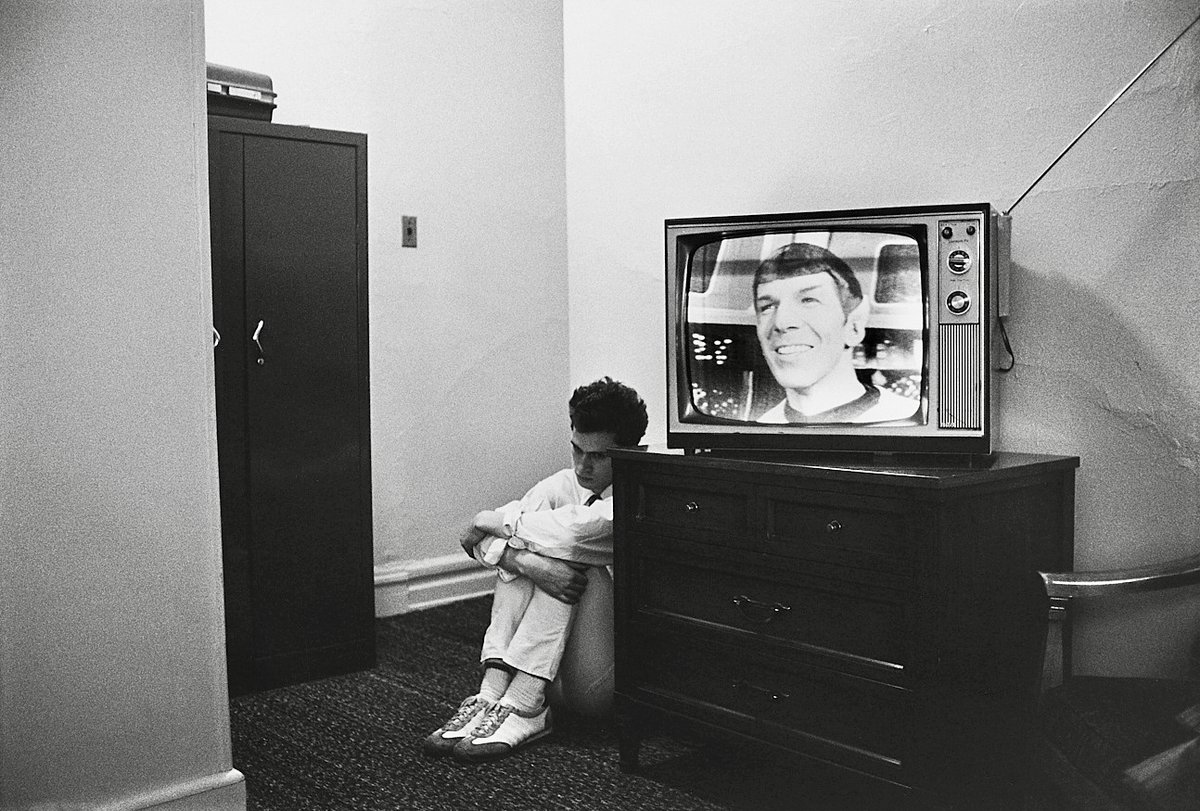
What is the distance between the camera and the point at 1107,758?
5.00ft

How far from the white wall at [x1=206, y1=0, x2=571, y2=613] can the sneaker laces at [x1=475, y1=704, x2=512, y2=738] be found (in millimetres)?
1380

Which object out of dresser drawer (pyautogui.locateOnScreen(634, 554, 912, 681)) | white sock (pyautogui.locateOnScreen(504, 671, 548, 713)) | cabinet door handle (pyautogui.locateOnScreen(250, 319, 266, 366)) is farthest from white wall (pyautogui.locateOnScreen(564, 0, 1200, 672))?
cabinet door handle (pyautogui.locateOnScreen(250, 319, 266, 366))

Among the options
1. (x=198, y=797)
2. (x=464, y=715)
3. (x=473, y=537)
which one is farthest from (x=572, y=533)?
(x=198, y=797)

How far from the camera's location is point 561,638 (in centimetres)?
245

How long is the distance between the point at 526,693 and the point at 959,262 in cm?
128

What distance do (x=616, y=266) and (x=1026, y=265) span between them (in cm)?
108

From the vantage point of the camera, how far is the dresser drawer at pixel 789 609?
6.06 feet

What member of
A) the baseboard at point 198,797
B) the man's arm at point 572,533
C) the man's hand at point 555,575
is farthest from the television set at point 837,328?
the baseboard at point 198,797

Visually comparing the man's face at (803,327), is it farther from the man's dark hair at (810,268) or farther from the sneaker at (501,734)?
the sneaker at (501,734)

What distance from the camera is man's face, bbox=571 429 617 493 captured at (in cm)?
248

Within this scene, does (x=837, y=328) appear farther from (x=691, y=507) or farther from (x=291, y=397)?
(x=291, y=397)

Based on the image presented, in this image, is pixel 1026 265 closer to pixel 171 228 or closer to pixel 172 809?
pixel 171 228

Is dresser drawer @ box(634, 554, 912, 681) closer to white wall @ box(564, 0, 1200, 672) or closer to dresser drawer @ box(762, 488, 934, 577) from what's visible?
dresser drawer @ box(762, 488, 934, 577)

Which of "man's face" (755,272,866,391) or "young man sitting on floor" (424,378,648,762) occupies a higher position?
"man's face" (755,272,866,391)
